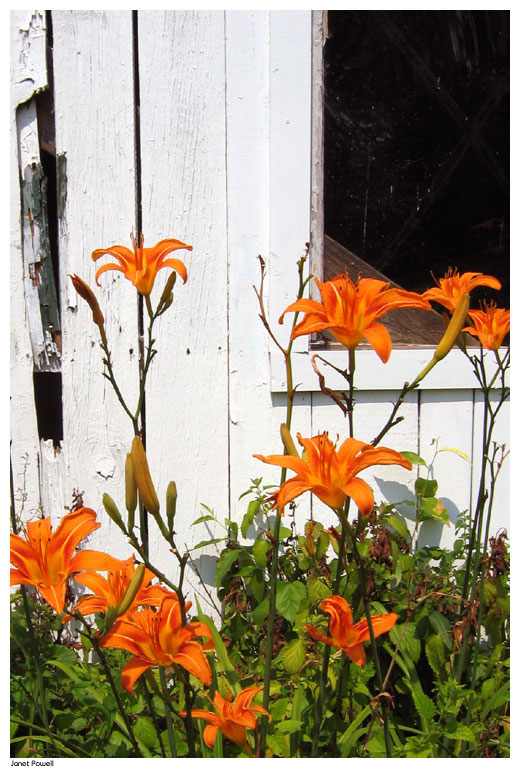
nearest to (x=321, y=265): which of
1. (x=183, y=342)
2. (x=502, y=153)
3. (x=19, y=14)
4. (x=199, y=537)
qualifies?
(x=183, y=342)

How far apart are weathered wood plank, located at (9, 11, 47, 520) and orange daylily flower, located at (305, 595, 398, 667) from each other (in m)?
1.14

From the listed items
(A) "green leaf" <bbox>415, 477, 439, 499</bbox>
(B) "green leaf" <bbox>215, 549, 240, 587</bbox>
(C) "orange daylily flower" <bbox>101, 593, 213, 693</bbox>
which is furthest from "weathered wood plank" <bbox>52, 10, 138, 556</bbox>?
(C) "orange daylily flower" <bbox>101, 593, 213, 693</bbox>

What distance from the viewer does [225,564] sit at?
61.2 inches

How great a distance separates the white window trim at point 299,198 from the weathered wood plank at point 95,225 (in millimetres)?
A: 383

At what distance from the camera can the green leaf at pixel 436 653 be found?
1.43 m

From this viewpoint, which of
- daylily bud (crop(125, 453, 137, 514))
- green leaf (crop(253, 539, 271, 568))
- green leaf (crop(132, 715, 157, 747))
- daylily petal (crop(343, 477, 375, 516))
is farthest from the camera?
green leaf (crop(253, 539, 271, 568))

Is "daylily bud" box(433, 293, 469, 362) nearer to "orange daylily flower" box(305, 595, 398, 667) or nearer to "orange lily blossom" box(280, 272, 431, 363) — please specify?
"orange lily blossom" box(280, 272, 431, 363)

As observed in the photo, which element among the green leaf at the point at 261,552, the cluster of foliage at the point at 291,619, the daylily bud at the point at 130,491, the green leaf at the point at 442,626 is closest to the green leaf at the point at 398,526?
the cluster of foliage at the point at 291,619

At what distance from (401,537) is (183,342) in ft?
2.61

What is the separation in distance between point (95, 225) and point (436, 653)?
1.38m

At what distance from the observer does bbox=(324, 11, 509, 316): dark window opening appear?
1781mm

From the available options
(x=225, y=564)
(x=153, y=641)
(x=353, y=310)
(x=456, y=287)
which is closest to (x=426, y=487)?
(x=225, y=564)

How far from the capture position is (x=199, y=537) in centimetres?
169

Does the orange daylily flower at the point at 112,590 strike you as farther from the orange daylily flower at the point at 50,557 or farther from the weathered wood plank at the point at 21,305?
Result: the weathered wood plank at the point at 21,305
